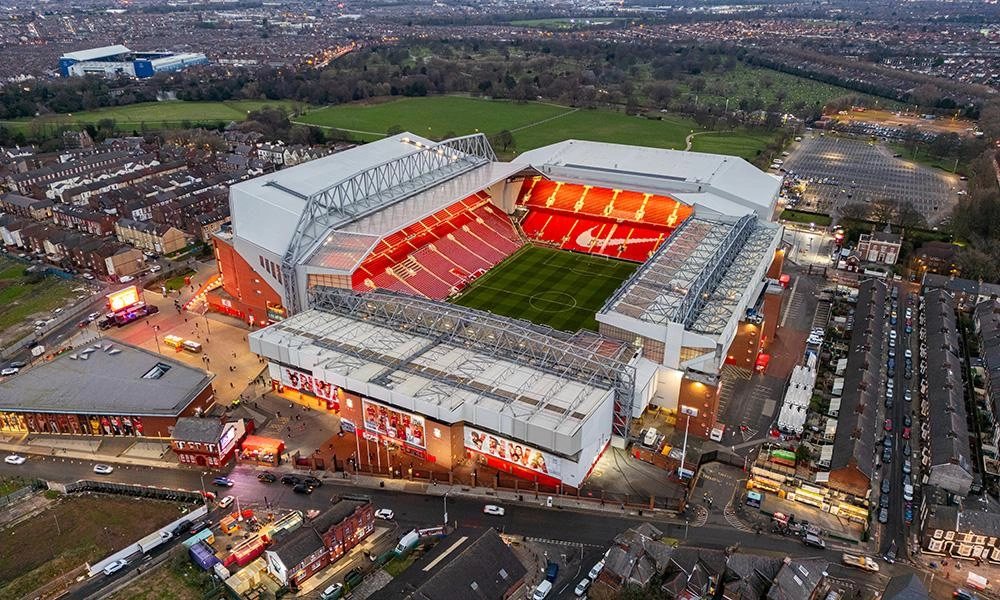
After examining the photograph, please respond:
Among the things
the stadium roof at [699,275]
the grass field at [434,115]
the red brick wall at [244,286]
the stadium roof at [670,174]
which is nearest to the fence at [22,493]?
the red brick wall at [244,286]

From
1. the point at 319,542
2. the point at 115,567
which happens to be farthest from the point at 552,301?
the point at 115,567

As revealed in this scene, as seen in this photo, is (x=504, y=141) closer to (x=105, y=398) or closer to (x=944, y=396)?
(x=105, y=398)

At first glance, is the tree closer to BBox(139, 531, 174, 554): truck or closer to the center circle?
the center circle

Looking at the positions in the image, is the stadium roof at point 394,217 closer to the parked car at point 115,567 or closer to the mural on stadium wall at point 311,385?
the mural on stadium wall at point 311,385

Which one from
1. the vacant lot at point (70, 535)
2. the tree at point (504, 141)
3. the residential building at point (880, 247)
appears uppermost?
the tree at point (504, 141)

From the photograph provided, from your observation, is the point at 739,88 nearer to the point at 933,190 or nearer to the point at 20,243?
the point at 933,190

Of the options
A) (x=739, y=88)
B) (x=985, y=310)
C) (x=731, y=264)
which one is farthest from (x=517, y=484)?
(x=739, y=88)
